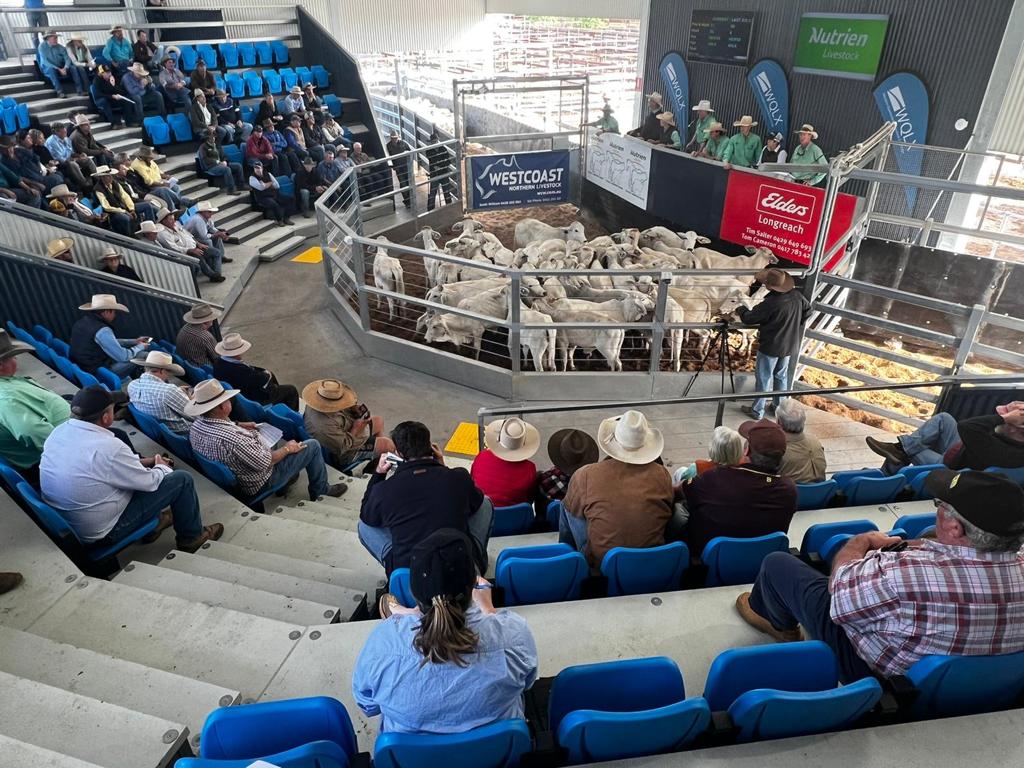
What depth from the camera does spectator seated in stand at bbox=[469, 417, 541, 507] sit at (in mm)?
4703

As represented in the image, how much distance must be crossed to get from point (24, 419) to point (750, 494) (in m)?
4.59

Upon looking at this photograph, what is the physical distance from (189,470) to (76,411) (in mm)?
1582

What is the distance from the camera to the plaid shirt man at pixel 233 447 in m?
5.14

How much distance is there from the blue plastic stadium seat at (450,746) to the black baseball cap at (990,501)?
5.76 feet

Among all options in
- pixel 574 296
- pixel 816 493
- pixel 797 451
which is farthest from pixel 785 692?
pixel 574 296

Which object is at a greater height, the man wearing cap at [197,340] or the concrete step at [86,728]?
the concrete step at [86,728]

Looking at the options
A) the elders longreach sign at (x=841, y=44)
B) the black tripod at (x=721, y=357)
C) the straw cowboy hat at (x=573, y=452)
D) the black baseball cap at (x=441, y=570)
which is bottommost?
the black tripod at (x=721, y=357)

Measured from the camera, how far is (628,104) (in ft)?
73.6

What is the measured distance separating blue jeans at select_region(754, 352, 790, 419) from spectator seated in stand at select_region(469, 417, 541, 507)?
3.68 meters

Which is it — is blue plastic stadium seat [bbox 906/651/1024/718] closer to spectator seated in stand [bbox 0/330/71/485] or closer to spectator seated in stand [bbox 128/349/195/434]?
spectator seated in stand [bbox 128/349/195/434]

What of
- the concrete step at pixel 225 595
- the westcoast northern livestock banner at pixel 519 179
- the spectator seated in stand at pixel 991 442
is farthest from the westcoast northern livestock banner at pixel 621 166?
the concrete step at pixel 225 595

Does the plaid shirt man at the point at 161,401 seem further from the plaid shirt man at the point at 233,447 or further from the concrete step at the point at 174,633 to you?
the concrete step at the point at 174,633

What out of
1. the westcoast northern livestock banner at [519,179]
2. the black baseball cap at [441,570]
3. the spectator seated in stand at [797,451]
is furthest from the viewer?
the westcoast northern livestock banner at [519,179]

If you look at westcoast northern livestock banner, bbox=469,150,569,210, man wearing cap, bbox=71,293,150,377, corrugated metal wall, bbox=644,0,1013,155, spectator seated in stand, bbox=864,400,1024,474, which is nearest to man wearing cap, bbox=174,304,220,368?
man wearing cap, bbox=71,293,150,377
